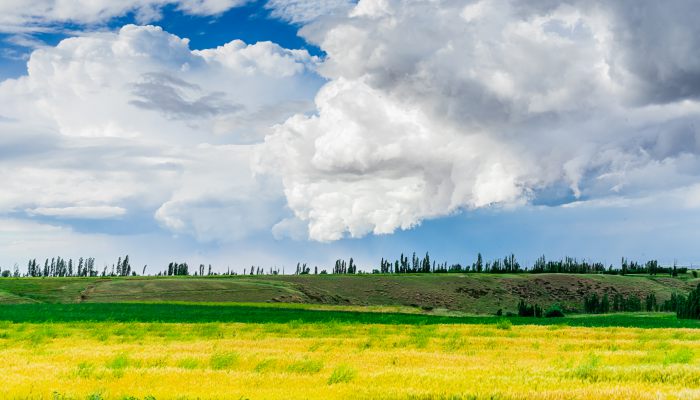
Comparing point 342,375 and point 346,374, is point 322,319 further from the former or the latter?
point 342,375

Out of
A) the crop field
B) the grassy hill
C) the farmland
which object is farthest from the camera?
the grassy hill

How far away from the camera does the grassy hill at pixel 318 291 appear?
127625 mm

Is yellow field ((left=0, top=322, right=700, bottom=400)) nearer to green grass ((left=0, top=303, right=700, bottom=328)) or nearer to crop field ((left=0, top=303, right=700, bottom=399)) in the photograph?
crop field ((left=0, top=303, right=700, bottom=399))

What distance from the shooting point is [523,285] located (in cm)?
19875

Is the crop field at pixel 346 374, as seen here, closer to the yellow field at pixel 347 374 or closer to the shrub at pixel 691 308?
the yellow field at pixel 347 374

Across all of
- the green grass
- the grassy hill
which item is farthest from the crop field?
the grassy hill

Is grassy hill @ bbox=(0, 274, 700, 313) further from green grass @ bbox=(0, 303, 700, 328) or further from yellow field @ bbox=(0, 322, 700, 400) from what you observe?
yellow field @ bbox=(0, 322, 700, 400)

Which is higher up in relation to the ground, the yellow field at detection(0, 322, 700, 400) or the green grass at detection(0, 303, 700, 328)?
the yellow field at detection(0, 322, 700, 400)

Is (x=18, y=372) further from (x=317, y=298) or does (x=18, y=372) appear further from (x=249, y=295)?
(x=317, y=298)

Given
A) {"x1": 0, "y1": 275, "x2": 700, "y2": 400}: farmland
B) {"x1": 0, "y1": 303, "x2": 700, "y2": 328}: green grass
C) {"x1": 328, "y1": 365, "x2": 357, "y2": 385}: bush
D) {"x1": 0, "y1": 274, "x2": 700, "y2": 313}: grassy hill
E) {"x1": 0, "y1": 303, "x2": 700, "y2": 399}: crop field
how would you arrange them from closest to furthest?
{"x1": 0, "y1": 303, "x2": 700, "y2": 399}: crop field < {"x1": 0, "y1": 275, "x2": 700, "y2": 400}: farmland < {"x1": 328, "y1": 365, "x2": 357, "y2": 385}: bush < {"x1": 0, "y1": 303, "x2": 700, "y2": 328}: green grass < {"x1": 0, "y1": 274, "x2": 700, "y2": 313}: grassy hill

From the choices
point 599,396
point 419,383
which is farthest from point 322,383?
point 599,396

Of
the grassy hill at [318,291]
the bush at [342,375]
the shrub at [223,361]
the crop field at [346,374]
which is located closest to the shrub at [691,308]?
the grassy hill at [318,291]

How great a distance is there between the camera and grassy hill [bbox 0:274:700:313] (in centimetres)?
12762

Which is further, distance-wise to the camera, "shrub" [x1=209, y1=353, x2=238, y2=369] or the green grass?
the green grass
